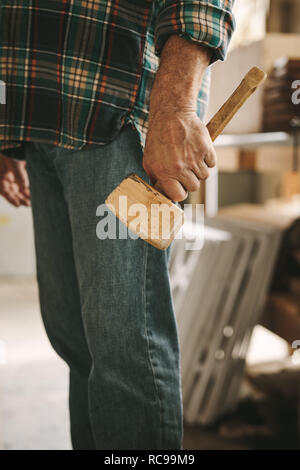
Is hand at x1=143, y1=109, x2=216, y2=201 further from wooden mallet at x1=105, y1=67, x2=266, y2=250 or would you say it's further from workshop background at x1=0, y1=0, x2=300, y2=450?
workshop background at x1=0, y1=0, x2=300, y2=450

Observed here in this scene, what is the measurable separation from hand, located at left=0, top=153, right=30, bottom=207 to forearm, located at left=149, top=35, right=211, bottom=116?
48 cm

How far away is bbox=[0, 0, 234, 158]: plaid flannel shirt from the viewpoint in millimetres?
708

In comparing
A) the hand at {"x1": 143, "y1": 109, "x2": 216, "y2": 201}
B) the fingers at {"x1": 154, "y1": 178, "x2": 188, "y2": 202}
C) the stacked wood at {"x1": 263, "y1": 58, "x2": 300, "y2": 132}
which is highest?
the stacked wood at {"x1": 263, "y1": 58, "x2": 300, "y2": 132}

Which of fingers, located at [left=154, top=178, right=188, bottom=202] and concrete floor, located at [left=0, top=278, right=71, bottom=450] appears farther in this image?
concrete floor, located at [left=0, top=278, right=71, bottom=450]

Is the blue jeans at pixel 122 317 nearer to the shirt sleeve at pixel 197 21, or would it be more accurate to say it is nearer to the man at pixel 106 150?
the man at pixel 106 150

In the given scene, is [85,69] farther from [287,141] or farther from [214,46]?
[287,141]

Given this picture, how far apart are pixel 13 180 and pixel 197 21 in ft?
1.91

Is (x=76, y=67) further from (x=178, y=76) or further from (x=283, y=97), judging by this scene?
(x=283, y=97)

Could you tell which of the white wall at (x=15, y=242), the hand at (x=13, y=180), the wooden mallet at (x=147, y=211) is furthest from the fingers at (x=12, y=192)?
the white wall at (x=15, y=242)

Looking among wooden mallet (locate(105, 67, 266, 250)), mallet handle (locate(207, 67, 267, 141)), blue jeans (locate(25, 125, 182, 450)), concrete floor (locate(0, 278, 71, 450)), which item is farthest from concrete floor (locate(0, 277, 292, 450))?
mallet handle (locate(207, 67, 267, 141))

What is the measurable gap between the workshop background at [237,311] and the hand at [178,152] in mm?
741

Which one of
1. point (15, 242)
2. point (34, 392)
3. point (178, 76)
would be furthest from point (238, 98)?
point (15, 242)

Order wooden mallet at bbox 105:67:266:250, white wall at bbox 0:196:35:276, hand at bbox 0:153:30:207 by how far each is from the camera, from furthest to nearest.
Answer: white wall at bbox 0:196:35:276 < hand at bbox 0:153:30:207 < wooden mallet at bbox 105:67:266:250

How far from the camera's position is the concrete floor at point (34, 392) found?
1336mm
